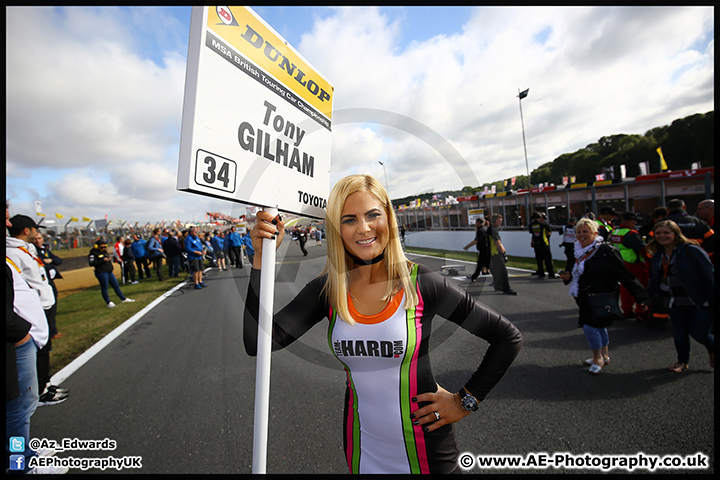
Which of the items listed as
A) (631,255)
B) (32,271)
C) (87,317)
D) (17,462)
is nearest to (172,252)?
(87,317)

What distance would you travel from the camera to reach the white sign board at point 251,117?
1.19 m

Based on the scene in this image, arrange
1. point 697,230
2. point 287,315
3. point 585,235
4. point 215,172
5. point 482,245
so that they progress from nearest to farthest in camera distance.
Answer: point 215,172
point 287,315
point 585,235
point 697,230
point 482,245

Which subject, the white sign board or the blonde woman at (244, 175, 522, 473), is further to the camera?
the blonde woman at (244, 175, 522, 473)

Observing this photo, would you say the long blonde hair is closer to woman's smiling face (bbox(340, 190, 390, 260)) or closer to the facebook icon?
woman's smiling face (bbox(340, 190, 390, 260))

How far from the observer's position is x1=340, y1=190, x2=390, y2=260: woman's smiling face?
1.48 meters

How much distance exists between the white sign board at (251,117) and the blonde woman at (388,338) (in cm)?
25

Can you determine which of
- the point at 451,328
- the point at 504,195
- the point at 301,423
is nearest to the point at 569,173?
the point at 504,195

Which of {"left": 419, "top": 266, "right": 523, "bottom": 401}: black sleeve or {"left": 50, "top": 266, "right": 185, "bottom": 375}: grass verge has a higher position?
{"left": 419, "top": 266, "right": 523, "bottom": 401}: black sleeve

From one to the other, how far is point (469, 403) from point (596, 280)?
10.3 ft

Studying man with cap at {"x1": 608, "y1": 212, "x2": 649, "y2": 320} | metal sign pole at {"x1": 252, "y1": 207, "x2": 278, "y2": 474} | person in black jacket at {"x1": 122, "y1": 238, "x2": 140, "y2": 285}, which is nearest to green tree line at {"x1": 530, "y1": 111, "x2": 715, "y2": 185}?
man with cap at {"x1": 608, "y1": 212, "x2": 649, "y2": 320}

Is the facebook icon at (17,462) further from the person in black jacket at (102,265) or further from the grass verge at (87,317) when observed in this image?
the person in black jacket at (102,265)

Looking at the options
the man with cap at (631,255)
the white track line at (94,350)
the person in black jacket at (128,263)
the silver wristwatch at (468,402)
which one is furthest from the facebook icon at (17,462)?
the person in black jacket at (128,263)

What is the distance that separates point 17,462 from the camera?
2.30 m

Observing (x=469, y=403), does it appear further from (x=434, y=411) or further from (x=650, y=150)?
(x=650, y=150)
